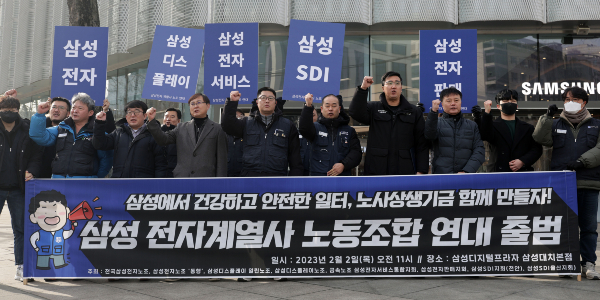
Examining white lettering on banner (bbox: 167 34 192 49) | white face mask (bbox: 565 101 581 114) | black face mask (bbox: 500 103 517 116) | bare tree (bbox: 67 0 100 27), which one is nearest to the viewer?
white face mask (bbox: 565 101 581 114)

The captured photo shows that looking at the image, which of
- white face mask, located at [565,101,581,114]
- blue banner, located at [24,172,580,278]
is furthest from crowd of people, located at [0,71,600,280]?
blue banner, located at [24,172,580,278]

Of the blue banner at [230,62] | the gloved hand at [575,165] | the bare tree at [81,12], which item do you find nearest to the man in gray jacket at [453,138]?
the gloved hand at [575,165]

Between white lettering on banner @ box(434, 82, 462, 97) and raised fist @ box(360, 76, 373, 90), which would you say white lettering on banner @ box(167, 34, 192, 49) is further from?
white lettering on banner @ box(434, 82, 462, 97)

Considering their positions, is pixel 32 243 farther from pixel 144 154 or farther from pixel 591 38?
pixel 591 38

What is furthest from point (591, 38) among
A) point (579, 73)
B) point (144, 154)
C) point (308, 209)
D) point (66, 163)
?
point (66, 163)

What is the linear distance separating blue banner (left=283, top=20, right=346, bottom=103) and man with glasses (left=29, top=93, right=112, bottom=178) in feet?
8.67

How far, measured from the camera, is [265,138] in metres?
6.04

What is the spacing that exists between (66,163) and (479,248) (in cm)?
459

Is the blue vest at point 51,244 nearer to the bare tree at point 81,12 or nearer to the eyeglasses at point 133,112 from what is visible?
the eyeglasses at point 133,112

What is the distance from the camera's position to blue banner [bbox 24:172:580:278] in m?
5.38

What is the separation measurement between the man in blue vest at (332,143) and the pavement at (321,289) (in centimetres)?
145

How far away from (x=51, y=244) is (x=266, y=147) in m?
2.49

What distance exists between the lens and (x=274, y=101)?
6.16 metres

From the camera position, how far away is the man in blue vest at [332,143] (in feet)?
20.8
